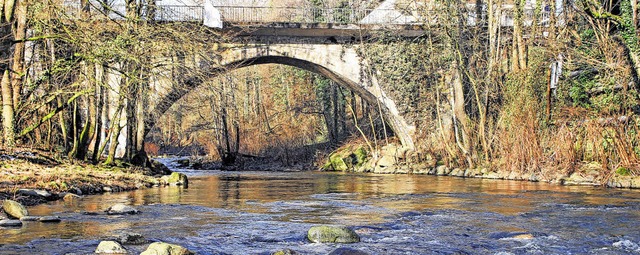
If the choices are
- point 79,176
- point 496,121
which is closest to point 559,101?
point 496,121

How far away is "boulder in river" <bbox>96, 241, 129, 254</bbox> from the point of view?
5789mm

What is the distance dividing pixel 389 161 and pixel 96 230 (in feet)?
51.6

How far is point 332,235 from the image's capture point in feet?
21.8

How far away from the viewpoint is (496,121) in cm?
1888

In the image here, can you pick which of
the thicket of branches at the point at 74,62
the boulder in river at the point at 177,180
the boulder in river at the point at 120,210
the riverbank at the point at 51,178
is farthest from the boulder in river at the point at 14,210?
the boulder in river at the point at 177,180

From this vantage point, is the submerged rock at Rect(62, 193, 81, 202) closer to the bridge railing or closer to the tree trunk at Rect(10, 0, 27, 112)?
the tree trunk at Rect(10, 0, 27, 112)

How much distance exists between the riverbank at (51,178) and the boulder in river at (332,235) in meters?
4.53

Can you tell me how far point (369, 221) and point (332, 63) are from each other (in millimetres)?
14409

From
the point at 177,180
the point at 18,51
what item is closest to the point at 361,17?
the point at 177,180

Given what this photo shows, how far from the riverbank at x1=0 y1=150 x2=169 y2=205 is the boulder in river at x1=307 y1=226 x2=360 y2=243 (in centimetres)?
453

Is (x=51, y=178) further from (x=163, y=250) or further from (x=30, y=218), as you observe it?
(x=163, y=250)

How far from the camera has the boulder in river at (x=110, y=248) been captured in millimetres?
5789

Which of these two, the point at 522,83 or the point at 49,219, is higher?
the point at 522,83

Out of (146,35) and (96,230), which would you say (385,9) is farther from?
(96,230)
